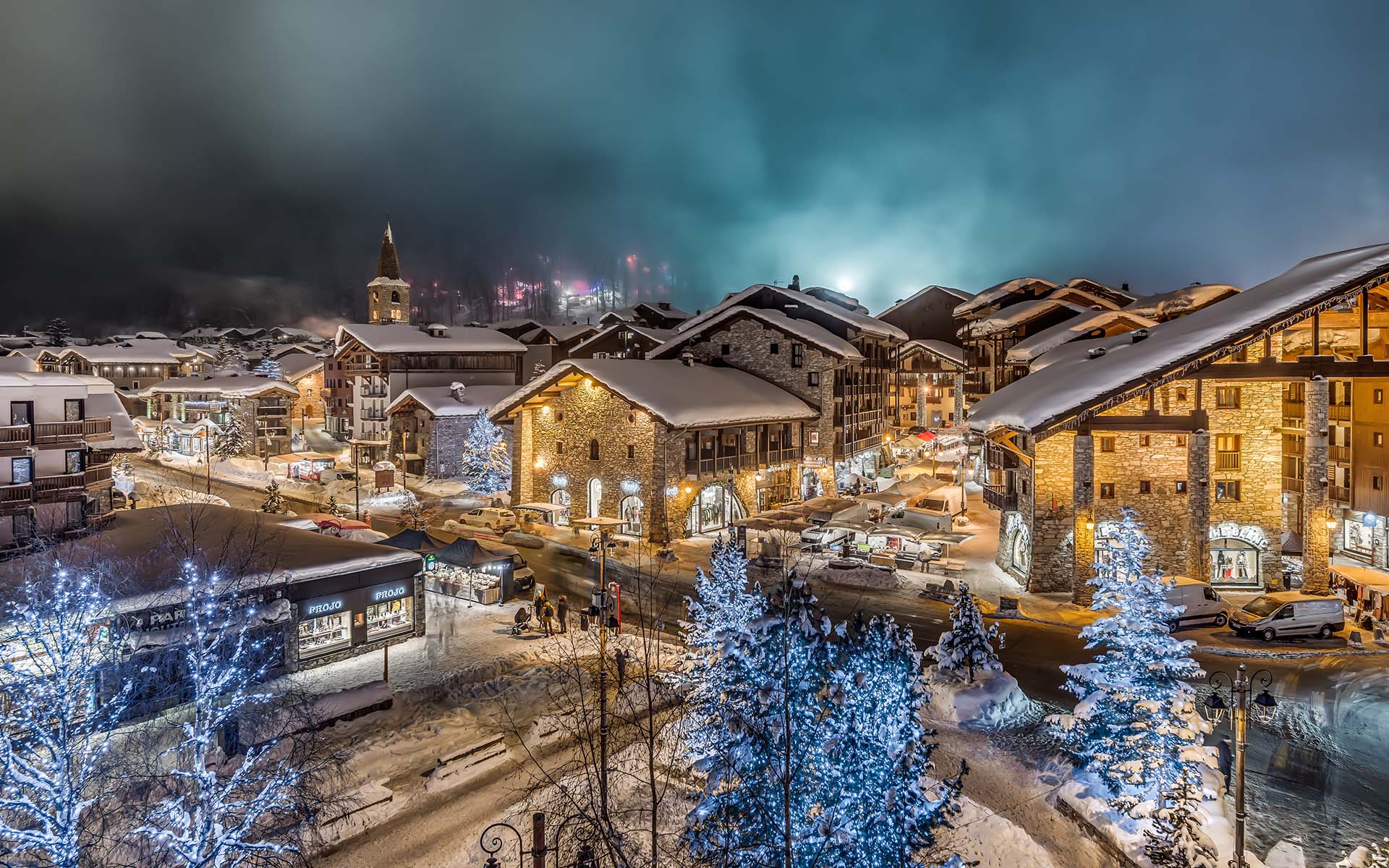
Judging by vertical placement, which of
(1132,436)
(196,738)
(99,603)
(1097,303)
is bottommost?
(196,738)

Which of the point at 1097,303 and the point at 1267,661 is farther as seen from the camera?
the point at 1097,303

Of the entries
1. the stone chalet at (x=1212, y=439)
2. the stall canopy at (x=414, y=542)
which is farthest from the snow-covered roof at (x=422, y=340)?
the stone chalet at (x=1212, y=439)

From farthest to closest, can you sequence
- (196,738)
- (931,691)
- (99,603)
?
(931,691)
(99,603)
(196,738)

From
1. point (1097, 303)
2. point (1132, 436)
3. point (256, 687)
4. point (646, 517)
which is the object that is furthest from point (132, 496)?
point (1097, 303)

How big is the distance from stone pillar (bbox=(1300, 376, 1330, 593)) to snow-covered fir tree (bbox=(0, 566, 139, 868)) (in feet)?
116

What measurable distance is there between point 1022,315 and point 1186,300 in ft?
28.1

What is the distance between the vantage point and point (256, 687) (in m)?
18.1

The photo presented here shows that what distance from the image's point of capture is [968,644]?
19.0 meters

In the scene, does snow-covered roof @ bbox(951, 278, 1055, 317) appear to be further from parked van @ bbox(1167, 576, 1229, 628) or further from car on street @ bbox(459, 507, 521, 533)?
car on street @ bbox(459, 507, 521, 533)

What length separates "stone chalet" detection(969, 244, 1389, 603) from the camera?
25.6m

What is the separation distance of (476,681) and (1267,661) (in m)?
23.3

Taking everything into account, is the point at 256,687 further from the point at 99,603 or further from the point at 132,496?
the point at 132,496

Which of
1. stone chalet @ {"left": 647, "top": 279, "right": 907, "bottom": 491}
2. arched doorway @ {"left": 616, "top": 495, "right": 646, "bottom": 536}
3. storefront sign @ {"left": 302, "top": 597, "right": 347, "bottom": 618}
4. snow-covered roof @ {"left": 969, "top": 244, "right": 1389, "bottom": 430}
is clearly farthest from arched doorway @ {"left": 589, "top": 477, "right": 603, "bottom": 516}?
snow-covered roof @ {"left": 969, "top": 244, "right": 1389, "bottom": 430}

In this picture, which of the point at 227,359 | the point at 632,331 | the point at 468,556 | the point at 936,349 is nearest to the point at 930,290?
the point at 936,349
